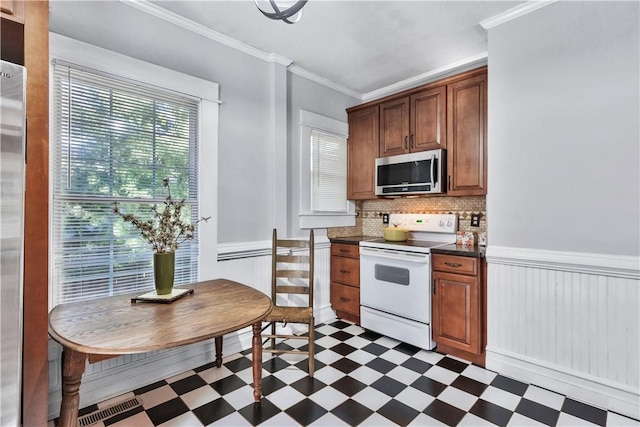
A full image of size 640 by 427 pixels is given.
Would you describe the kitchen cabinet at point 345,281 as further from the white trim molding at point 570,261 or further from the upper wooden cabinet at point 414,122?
the white trim molding at point 570,261

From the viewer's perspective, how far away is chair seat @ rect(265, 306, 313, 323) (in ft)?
7.73

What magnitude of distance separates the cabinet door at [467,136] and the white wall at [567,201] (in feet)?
0.83

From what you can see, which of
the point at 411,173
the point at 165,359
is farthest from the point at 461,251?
the point at 165,359

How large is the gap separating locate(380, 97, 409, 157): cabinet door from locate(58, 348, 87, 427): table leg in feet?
9.85

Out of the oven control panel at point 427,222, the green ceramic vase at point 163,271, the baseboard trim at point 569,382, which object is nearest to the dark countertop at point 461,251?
the oven control panel at point 427,222

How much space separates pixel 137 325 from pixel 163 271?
440 mm

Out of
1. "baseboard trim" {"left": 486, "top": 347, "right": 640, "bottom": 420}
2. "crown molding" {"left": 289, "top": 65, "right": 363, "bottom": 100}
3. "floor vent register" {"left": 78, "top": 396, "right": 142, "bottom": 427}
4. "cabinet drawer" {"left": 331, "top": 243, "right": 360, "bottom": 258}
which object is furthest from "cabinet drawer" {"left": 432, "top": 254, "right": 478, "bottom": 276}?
"floor vent register" {"left": 78, "top": 396, "right": 142, "bottom": 427}

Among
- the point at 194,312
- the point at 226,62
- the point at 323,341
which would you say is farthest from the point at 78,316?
the point at 226,62

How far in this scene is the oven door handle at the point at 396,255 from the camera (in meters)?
2.73

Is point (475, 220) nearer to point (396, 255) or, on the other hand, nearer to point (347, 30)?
point (396, 255)

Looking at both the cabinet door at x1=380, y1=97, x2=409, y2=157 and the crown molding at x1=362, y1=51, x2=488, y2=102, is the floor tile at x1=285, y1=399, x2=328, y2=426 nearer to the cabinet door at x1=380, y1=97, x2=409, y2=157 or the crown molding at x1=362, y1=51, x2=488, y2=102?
the cabinet door at x1=380, y1=97, x2=409, y2=157

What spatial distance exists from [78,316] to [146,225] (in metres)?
0.58

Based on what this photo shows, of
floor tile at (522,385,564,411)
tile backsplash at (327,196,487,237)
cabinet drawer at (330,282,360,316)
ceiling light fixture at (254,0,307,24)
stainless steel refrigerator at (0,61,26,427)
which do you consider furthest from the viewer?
cabinet drawer at (330,282,360,316)

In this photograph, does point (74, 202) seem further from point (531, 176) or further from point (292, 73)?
point (531, 176)
